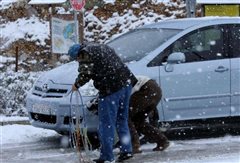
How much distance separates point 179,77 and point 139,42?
92 centimetres

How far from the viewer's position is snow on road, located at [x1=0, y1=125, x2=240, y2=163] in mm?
8180

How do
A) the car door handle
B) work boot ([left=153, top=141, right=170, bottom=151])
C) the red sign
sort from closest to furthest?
work boot ([left=153, top=141, right=170, bottom=151]) < the car door handle < the red sign

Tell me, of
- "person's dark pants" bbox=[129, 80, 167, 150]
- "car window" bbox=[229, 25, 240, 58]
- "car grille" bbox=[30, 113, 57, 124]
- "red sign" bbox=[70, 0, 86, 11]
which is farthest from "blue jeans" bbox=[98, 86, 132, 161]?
"red sign" bbox=[70, 0, 86, 11]

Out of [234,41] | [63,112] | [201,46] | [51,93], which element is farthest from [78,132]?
[234,41]

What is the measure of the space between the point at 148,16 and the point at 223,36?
11281 mm

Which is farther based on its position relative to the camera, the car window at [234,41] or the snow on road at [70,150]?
the car window at [234,41]

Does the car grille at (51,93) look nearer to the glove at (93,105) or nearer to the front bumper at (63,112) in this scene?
the front bumper at (63,112)

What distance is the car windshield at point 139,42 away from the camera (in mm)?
9286

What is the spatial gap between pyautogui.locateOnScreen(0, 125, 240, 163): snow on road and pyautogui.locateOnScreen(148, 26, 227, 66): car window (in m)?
1.20

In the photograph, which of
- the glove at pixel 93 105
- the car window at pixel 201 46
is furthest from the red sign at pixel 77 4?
the glove at pixel 93 105

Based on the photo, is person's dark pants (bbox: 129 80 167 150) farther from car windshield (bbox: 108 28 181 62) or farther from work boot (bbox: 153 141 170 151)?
car windshield (bbox: 108 28 181 62)

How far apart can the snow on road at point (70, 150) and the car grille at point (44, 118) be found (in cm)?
39

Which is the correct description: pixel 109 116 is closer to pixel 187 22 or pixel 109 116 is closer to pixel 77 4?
pixel 187 22

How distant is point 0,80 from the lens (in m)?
12.2
